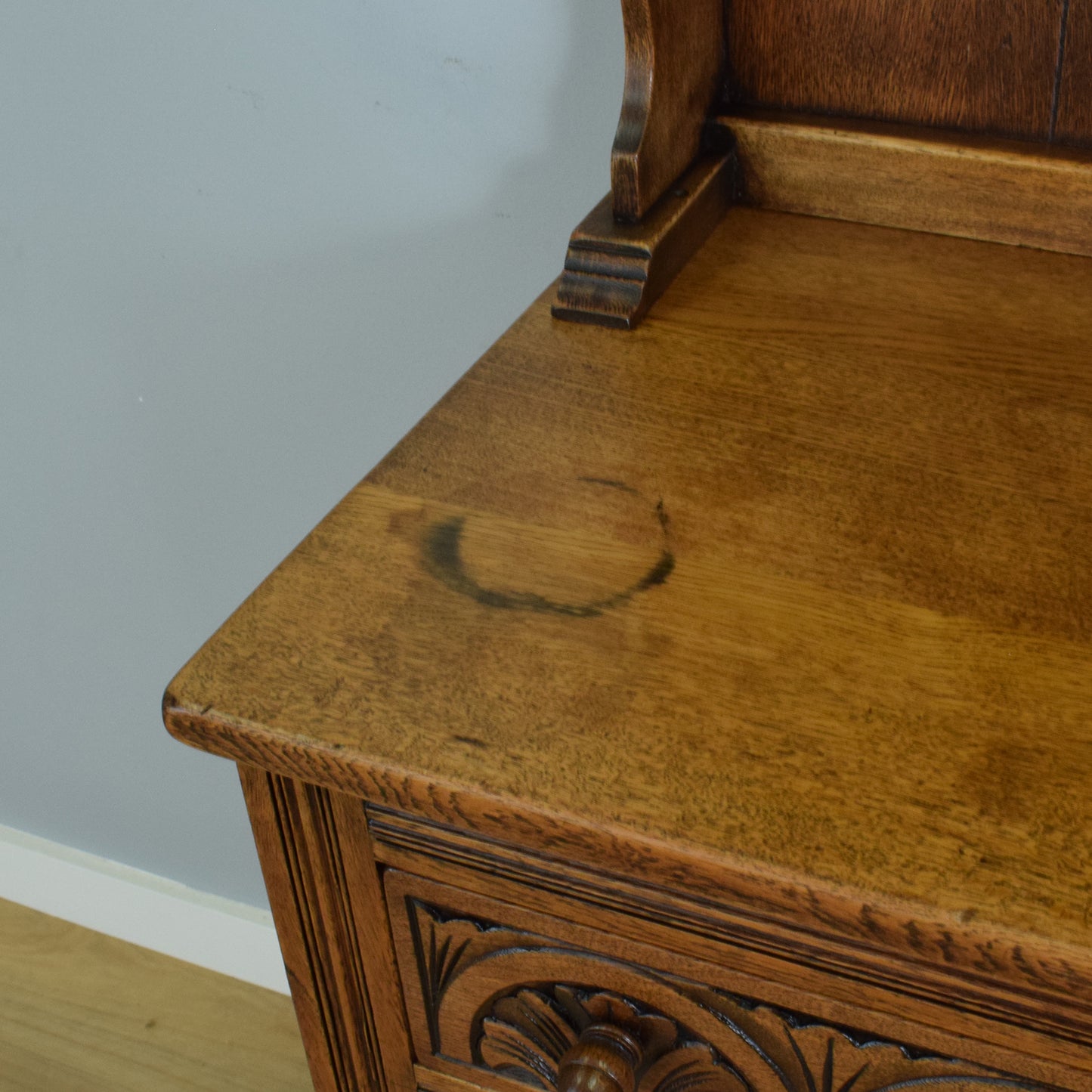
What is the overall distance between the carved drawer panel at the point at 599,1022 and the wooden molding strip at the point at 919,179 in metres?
0.44

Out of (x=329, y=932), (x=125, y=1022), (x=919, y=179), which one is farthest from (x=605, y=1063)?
(x=125, y=1022)

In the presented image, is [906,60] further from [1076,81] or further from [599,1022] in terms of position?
[599,1022]

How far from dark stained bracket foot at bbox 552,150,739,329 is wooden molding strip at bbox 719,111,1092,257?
74mm

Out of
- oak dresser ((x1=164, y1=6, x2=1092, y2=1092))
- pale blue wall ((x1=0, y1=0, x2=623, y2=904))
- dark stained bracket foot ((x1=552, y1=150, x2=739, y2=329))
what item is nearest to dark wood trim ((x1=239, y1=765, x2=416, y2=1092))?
oak dresser ((x1=164, y1=6, x2=1092, y2=1092))

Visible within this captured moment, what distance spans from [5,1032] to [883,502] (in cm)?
140

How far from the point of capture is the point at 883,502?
19.1 inches

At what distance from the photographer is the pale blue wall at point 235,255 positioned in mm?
897

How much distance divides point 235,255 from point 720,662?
2.48 feet

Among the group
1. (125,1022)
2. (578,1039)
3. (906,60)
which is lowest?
(125,1022)

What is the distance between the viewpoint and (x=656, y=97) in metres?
0.61

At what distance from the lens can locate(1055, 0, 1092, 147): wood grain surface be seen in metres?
0.63

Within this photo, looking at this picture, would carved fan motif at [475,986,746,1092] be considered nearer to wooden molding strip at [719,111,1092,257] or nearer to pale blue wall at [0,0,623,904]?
wooden molding strip at [719,111,1092,257]

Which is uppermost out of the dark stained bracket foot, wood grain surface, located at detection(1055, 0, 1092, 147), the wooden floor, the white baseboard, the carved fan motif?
wood grain surface, located at detection(1055, 0, 1092, 147)

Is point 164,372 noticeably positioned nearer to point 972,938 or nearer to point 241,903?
point 241,903
